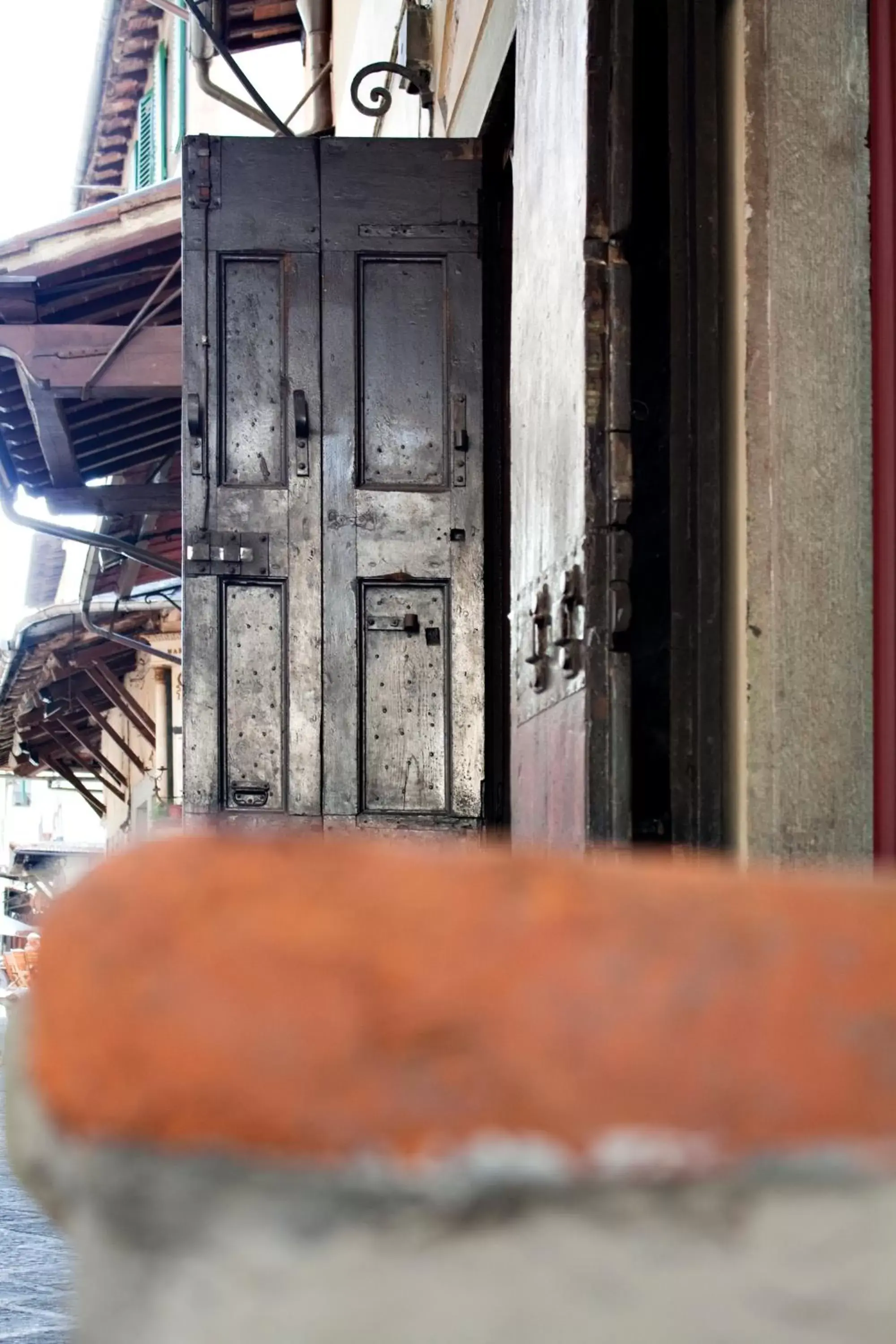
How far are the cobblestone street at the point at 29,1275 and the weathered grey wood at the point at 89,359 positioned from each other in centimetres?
360

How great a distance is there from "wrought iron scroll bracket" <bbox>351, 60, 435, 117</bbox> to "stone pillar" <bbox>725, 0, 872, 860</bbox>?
7.95ft

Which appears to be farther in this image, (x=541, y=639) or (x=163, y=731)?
(x=163, y=731)

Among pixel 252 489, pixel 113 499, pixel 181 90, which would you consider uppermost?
pixel 181 90

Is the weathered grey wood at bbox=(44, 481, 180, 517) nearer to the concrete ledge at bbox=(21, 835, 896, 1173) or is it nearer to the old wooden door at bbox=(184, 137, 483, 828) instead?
the old wooden door at bbox=(184, 137, 483, 828)

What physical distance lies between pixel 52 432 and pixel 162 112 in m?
8.10

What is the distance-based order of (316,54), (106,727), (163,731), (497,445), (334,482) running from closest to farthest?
1. (334,482)
2. (497,445)
3. (316,54)
4. (163,731)
5. (106,727)

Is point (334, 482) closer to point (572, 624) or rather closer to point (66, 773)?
point (572, 624)

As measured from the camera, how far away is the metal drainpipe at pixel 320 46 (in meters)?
8.89

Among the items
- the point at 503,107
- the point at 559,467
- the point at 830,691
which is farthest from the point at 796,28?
the point at 503,107

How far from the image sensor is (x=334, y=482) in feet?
15.5

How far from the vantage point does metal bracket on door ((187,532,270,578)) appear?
4.58m

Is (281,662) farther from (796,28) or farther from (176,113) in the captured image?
(176,113)

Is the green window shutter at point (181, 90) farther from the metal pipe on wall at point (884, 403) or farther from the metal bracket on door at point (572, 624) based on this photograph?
the metal bracket on door at point (572, 624)

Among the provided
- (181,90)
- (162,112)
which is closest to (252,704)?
A: (181,90)
